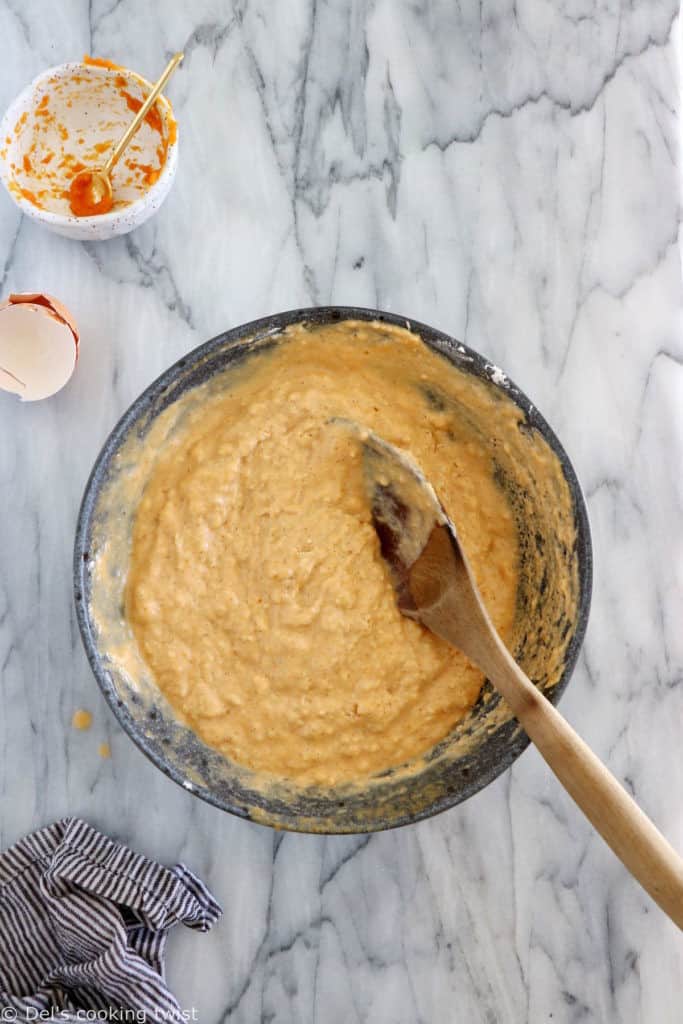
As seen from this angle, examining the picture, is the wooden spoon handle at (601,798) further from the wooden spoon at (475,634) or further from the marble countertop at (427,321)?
the marble countertop at (427,321)

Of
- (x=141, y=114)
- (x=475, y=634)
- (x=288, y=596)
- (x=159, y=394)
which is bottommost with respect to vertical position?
(x=475, y=634)

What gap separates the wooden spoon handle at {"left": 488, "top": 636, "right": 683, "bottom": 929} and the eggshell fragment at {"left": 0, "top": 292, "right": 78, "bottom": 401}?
2.37ft

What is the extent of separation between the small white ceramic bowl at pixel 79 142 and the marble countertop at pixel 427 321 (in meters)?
0.06

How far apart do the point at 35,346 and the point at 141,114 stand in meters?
0.34

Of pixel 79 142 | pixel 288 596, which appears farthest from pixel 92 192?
pixel 288 596

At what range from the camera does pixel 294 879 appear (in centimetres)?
142

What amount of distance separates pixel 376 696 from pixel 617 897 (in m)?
0.47

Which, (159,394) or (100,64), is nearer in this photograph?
(159,394)

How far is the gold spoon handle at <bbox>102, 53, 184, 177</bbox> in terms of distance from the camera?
1376 mm

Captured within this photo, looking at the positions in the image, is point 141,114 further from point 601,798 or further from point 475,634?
point 601,798

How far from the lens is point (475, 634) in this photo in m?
1.21

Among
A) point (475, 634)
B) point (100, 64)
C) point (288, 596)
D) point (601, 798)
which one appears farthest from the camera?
point (100, 64)

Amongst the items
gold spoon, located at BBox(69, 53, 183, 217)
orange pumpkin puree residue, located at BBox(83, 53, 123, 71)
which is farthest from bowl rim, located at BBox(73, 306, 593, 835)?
orange pumpkin puree residue, located at BBox(83, 53, 123, 71)

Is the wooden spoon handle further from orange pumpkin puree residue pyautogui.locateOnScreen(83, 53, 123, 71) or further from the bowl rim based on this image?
orange pumpkin puree residue pyautogui.locateOnScreen(83, 53, 123, 71)
